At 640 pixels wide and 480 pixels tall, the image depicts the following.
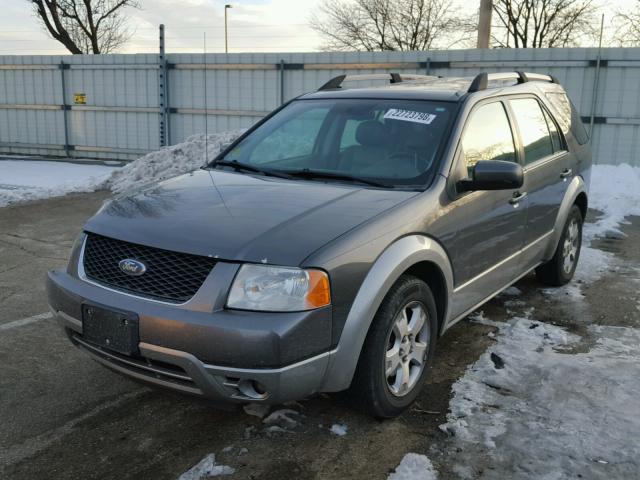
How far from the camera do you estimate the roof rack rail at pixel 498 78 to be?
4.16 m

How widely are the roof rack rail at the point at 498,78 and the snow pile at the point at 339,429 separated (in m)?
2.26

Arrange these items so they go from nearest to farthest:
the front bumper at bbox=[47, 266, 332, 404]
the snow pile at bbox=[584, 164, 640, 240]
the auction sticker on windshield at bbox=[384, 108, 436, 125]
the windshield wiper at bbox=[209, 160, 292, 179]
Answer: the front bumper at bbox=[47, 266, 332, 404] → the windshield wiper at bbox=[209, 160, 292, 179] → the auction sticker on windshield at bbox=[384, 108, 436, 125] → the snow pile at bbox=[584, 164, 640, 240]

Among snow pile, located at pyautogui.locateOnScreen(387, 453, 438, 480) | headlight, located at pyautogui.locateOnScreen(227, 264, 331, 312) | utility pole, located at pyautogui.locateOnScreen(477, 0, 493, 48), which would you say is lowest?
snow pile, located at pyautogui.locateOnScreen(387, 453, 438, 480)

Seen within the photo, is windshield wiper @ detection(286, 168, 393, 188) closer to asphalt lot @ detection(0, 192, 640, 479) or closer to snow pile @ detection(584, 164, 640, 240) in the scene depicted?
asphalt lot @ detection(0, 192, 640, 479)

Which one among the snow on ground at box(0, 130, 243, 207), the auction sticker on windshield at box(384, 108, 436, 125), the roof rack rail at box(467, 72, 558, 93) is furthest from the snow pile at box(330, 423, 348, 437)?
the snow on ground at box(0, 130, 243, 207)

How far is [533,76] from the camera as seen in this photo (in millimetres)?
5387

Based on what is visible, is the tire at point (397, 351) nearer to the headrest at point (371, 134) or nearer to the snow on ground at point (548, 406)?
the snow on ground at point (548, 406)

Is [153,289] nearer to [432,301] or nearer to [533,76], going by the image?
[432,301]

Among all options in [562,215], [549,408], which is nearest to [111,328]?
[549,408]

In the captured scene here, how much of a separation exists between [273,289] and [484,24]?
14.9 meters

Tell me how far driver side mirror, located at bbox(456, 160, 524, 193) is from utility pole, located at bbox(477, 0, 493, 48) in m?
13.0

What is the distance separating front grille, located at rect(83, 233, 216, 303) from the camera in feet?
8.98

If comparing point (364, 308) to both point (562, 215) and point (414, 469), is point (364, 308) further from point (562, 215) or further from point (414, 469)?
point (562, 215)

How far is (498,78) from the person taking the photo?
4668mm
